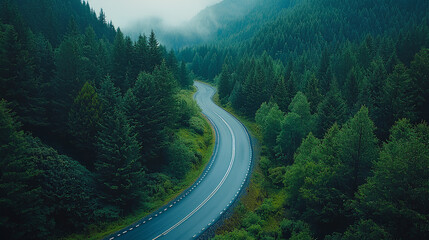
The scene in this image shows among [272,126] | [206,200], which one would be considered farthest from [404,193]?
[272,126]

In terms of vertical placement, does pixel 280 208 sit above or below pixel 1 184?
below

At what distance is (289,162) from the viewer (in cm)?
4125

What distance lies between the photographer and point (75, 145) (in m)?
31.6

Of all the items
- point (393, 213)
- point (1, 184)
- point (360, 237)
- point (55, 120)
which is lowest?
point (360, 237)

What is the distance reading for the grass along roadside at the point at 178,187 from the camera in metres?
24.2

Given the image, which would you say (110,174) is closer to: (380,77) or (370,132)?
(370,132)

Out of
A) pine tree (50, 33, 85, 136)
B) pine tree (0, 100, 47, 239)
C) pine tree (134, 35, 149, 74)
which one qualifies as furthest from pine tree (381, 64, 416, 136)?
pine tree (50, 33, 85, 136)

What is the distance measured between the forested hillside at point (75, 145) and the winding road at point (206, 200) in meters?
2.39

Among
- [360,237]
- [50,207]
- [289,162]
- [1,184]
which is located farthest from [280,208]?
[1,184]

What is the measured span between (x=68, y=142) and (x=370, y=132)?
3524 centimetres

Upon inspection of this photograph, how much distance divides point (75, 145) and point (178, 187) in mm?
14402

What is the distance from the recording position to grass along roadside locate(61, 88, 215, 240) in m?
24.2

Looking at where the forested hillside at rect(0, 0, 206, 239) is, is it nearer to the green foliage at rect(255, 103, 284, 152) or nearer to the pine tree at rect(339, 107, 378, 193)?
the green foliage at rect(255, 103, 284, 152)

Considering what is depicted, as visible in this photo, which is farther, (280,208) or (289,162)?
(289,162)
